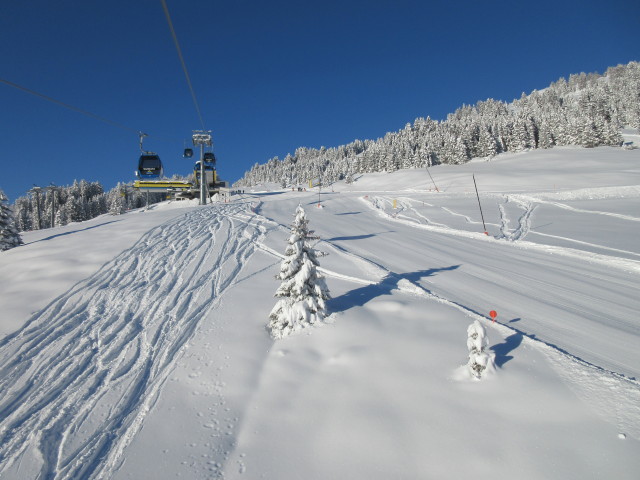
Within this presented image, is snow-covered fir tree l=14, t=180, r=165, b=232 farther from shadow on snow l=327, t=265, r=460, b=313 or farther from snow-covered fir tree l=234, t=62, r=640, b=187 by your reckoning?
shadow on snow l=327, t=265, r=460, b=313

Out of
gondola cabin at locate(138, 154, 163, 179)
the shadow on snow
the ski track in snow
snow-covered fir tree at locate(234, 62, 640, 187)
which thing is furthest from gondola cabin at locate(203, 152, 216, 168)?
snow-covered fir tree at locate(234, 62, 640, 187)

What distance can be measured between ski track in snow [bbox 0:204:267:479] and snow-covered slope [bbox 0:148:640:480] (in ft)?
0.12

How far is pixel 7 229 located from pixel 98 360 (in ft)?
103

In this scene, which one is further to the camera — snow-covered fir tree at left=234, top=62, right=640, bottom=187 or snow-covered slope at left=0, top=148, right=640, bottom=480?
snow-covered fir tree at left=234, top=62, right=640, bottom=187

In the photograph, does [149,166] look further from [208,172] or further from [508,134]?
[508,134]

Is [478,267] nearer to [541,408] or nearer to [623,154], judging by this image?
[541,408]

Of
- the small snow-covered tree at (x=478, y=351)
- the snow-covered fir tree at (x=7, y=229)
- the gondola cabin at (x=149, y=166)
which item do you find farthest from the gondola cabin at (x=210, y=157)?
the small snow-covered tree at (x=478, y=351)

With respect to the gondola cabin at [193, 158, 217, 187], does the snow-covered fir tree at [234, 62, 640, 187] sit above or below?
above

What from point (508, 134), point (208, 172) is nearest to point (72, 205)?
point (208, 172)

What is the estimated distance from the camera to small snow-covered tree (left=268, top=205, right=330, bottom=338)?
7562 mm

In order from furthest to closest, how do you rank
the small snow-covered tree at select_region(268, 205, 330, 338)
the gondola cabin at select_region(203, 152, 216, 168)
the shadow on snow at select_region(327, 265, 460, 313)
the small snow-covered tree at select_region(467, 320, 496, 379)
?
the gondola cabin at select_region(203, 152, 216, 168), the shadow on snow at select_region(327, 265, 460, 313), the small snow-covered tree at select_region(268, 205, 330, 338), the small snow-covered tree at select_region(467, 320, 496, 379)

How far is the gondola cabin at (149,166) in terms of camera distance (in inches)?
1177

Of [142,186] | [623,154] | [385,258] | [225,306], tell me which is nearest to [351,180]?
[623,154]

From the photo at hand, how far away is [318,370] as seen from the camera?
247 inches
